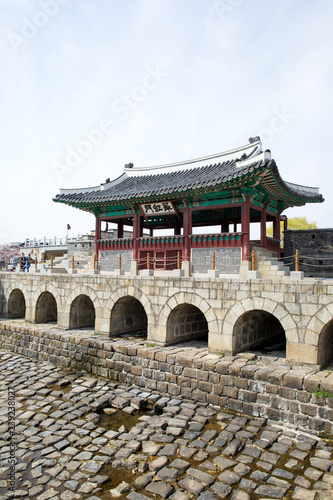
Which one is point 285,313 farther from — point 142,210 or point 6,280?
point 6,280

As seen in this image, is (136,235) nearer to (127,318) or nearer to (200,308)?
(127,318)

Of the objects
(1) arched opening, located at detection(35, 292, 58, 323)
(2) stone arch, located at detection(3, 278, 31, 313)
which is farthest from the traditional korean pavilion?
(2) stone arch, located at detection(3, 278, 31, 313)

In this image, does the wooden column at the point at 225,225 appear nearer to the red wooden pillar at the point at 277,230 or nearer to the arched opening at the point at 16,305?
the red wooden pillar at the point at 277,230

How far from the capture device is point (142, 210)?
1745cm

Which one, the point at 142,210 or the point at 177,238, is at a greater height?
the point at 142,210

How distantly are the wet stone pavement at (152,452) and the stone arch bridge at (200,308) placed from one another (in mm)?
2604

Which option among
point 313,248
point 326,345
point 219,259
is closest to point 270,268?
point 219,259

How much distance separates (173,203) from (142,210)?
1955 millimetres

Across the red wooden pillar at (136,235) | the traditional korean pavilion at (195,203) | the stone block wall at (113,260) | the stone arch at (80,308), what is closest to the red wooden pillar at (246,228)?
the traditional korean pavilion at (195,203)

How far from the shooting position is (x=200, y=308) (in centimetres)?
1222

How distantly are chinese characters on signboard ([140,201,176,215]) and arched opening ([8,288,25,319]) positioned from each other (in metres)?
10.1

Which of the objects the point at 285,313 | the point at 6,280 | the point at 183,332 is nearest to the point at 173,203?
the point at 183,332

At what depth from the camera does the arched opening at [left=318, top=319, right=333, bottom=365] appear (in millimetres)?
9875

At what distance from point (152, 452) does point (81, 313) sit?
10.8 meters
